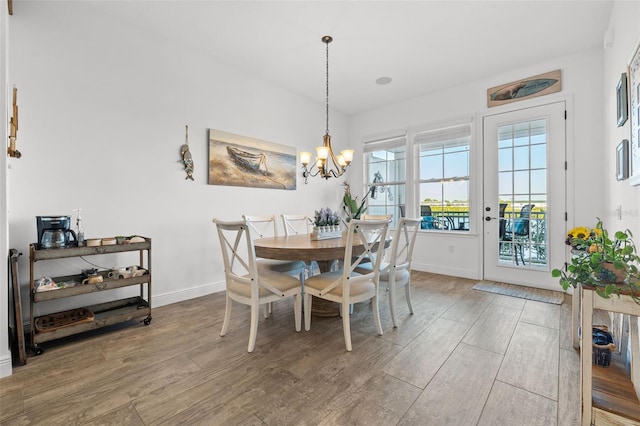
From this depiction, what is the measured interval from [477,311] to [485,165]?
2.22 meters

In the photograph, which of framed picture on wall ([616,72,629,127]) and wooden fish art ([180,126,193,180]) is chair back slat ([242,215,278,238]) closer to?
wooden fish art ([180,126,193,180])

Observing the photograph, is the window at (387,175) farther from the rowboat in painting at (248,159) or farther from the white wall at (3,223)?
the white wall at (3,223)

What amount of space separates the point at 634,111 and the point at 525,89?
227 centimetres

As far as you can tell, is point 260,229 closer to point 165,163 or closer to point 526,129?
point 165,163

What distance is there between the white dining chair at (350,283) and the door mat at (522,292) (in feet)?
6.88

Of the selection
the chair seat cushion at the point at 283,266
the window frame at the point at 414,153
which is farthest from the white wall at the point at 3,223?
the window frame at the point at 414,153

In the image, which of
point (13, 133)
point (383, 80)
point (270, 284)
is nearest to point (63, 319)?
point (13, 133)

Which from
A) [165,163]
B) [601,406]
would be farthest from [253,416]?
[165,163]

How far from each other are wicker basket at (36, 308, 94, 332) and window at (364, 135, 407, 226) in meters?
4.35

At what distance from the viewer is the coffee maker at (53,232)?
211 cm

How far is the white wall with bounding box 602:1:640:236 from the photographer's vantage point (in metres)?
1.90

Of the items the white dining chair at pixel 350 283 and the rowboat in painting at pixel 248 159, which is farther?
the rowboat in painting at pixel 248 159

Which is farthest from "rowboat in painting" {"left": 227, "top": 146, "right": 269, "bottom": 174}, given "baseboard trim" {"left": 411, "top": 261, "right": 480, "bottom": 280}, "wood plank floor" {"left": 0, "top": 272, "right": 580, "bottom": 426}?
"baseboard trim" {"left": 411, "top": 261, "right": 480, "bottom": 280}

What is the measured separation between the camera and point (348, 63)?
11.8 ft
